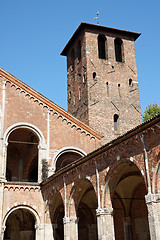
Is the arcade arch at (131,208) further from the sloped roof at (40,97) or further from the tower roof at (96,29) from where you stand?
A: the tower roof at (96,29)

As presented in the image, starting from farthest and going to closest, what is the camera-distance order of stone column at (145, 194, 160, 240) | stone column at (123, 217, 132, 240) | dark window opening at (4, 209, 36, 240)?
dark window opening at (4, 209, 36, 240) → stone column at (123, 217, 132, 240) → stone column at (145, 194, 160, 240)

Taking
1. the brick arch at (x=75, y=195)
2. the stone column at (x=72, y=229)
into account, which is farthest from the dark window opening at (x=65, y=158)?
the stone column at (x=72, y=229)

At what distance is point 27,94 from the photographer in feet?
69.5

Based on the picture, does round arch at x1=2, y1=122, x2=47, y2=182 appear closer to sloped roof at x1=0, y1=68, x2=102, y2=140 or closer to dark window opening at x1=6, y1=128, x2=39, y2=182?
dark window opening at x1=6, y1=128, x2=39, y2=182

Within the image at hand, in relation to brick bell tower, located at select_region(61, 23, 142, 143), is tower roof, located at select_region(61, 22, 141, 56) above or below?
above

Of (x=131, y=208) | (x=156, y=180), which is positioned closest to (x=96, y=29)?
(x=131, y=208)

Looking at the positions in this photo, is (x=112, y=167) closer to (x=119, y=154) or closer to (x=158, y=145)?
(x=119, y=154)

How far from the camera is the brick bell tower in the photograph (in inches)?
1005

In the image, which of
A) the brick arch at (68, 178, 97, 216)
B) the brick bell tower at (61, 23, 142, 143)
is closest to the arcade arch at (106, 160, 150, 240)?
the brick arch at (68, 178, 97, 216)

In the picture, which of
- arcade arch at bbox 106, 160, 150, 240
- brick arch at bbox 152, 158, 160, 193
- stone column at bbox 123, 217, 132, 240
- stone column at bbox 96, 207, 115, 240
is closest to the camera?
brick arch at bbox 152, 158, 160, 193

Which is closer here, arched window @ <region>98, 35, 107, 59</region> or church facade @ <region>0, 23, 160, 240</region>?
church facade @ <region>0, 23, 160, 240</region>

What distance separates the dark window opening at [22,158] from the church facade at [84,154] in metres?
0.07

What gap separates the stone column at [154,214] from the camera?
10288mm

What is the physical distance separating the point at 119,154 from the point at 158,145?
227cm
